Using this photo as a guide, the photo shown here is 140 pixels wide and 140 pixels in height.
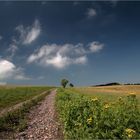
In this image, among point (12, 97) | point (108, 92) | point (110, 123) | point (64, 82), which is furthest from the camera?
point (64, 82)

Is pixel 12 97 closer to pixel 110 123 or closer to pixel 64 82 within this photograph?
pixel 110 123

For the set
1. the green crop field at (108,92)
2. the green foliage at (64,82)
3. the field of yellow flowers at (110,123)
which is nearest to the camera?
the field of yellow flowers at (110,123)

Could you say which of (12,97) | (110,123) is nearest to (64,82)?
(12,97)

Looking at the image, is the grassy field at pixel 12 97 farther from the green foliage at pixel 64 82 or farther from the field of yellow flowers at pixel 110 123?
the green foliage at pixel 64 82

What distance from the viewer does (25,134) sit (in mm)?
14031

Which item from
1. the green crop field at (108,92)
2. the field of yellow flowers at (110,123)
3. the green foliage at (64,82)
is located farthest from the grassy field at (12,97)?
the green foliage at (64,82)

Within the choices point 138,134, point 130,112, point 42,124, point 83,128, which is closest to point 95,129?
point 83,128

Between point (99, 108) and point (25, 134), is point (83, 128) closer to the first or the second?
point (99, 108)

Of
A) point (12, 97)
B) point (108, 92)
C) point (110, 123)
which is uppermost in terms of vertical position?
point (108, 92)

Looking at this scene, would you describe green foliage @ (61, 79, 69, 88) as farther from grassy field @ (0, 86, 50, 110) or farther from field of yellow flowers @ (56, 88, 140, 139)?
field of yellow flowers @ (56, 88, 140, 139)

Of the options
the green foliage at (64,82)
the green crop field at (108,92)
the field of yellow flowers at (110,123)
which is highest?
the green foliage at (64,82)

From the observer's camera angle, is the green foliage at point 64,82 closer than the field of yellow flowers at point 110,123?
No

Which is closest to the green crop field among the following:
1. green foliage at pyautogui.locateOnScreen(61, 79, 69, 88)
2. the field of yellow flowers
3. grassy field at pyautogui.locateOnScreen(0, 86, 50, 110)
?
the field of yellow flowers

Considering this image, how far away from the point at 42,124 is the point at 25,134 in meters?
2.80
